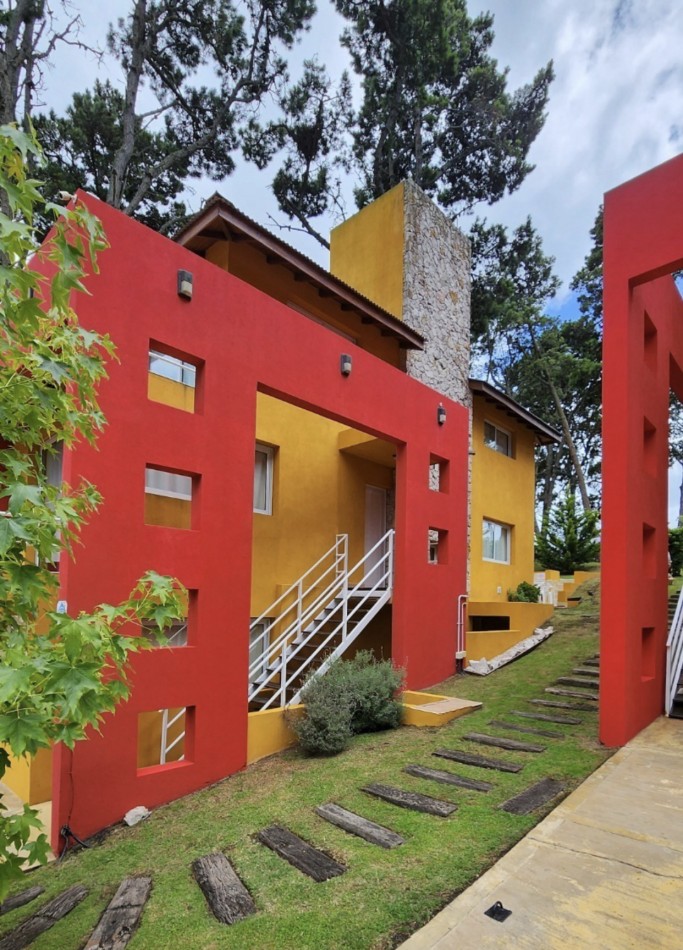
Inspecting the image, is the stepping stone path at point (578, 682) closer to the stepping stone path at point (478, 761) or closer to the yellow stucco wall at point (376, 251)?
the stepping stone path at point (478, 761)

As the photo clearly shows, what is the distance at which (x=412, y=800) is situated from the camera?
5.35 meters

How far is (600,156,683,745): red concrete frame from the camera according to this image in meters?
6.71

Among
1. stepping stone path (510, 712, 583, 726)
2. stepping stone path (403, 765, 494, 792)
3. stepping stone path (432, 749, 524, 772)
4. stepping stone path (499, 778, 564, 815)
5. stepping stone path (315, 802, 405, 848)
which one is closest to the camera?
stepping stone path (315, 802, 405, 848)

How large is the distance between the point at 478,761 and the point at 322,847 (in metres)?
2.33

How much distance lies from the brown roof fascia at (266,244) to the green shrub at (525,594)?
8437mm

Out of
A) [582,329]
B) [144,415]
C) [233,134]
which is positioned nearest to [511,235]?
[582,329]

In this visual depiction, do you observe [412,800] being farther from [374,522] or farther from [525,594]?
[525,594]

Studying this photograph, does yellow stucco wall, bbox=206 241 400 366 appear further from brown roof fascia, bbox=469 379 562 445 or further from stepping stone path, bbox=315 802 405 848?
stepping stone path, bbox=315 802 405 848

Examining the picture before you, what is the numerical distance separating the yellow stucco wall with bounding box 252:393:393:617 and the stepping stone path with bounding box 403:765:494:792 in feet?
14.0

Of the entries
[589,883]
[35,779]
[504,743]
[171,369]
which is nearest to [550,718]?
[504,743]

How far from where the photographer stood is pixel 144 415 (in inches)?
237

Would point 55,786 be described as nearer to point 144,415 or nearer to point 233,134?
point 144,415

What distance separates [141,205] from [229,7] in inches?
247

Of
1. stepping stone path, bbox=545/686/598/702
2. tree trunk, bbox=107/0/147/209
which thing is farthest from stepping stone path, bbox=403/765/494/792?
tree trunk, bbox=107/0/147/209
